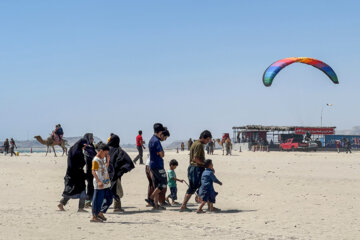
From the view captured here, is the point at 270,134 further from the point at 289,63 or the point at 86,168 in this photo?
the point at 86,168

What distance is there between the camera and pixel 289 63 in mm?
40938

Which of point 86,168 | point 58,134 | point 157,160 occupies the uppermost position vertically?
point 58,134

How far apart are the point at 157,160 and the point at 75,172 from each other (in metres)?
1.74

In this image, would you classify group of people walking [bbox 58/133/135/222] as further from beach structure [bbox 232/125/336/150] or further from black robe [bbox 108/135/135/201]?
beach structure [bbox 232/125/336/150]

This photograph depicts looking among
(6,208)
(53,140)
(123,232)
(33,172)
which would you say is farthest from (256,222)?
(53,140)

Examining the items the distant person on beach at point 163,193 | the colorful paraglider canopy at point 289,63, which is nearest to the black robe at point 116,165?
the distant person on beach at point 163,193

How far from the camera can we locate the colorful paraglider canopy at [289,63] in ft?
133

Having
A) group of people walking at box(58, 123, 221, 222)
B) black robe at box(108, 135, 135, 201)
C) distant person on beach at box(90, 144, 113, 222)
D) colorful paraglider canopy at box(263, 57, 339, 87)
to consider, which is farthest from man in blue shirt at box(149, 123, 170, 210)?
colorful paraglider canopy at box(263, 57, 339, 87)

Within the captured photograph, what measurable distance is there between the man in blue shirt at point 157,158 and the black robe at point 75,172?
1.46 metres

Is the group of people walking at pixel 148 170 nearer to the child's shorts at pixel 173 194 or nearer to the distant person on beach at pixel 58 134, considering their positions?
the child's shorts at pixel 173 194

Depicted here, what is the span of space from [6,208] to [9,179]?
821cm

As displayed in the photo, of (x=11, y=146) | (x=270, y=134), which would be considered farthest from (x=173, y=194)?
(x=270, y=134)

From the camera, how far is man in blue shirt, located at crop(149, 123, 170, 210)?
11.2 m

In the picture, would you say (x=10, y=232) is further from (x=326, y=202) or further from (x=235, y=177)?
(x=235, y=177)
